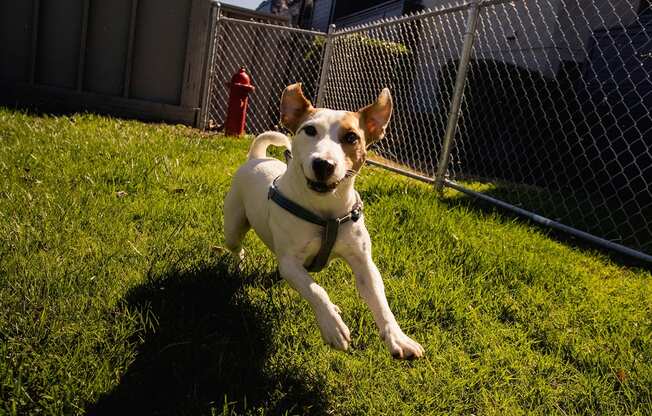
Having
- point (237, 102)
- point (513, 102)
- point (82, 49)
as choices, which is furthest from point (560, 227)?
point (82, 49)

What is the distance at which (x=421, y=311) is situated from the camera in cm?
258

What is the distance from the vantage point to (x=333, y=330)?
6.01 feet

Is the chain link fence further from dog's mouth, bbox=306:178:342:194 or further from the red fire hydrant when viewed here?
dog's mouth, bbox=306:178:342:194

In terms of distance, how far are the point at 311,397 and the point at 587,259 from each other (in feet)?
8.34

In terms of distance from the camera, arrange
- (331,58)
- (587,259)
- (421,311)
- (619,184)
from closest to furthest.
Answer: (421,311) < (587,259) < (619,184) < (331,58)

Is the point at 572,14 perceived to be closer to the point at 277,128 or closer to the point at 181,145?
the point at 277,128

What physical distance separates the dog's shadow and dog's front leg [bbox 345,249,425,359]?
1.07ft

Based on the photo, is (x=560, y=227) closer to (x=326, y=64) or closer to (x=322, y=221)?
(x=322, y=221)

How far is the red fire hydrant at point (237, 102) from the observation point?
6844mm

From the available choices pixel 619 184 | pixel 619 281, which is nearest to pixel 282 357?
pixel 619 281

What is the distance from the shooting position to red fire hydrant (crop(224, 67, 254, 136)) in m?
6.84

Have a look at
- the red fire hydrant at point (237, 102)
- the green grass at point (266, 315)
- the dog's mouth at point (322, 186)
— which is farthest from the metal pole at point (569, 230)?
the red fire hydrant at point (237, 102)

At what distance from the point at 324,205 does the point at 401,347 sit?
2.29ft

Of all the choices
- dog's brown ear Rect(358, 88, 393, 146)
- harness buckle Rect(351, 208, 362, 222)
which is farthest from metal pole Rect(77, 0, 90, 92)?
harness buckle Rect(351, 208, 362, 222)
